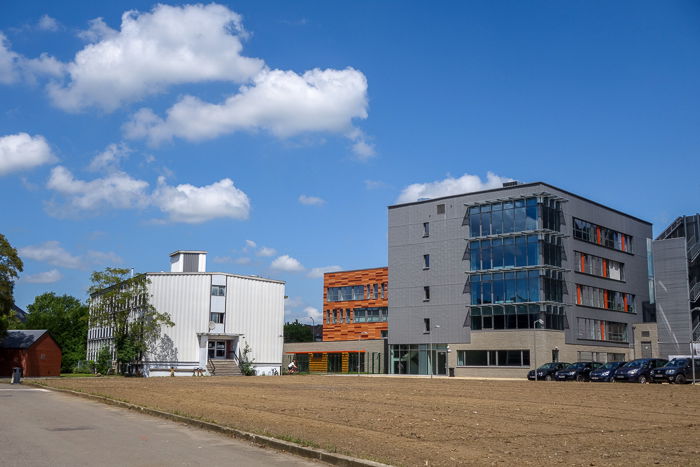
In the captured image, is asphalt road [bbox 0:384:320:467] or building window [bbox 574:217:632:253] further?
building window [bbox 574:217:632:253]

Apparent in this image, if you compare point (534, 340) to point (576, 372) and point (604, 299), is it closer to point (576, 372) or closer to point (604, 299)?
point (576, 372)

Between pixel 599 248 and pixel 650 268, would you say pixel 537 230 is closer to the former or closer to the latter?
pixel 599 248

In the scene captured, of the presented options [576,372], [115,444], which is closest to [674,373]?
[576,372]

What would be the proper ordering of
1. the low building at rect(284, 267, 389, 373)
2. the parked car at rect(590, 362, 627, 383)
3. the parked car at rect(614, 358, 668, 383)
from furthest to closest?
the low building at rect(284, 267, 389, 373) < the parked car at rect(590, 362, 627, 383) < the parked car at rect(614, 358, 668, 383)

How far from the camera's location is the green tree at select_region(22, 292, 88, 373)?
306ft

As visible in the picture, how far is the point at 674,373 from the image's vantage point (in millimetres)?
42875

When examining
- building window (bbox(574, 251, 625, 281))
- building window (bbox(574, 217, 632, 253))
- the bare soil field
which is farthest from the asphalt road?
building window (bbox(574, 217, 632, 253))

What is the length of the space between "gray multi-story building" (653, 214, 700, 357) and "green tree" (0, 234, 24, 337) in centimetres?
5974

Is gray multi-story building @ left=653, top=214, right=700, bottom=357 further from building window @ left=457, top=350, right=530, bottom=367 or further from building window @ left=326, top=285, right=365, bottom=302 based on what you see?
building window @ left=326, top=285, right=365, bottom=302

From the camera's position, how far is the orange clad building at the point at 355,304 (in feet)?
300

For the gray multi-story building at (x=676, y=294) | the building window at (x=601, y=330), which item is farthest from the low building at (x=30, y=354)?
the gray multi-story building at (x=676, y=294)

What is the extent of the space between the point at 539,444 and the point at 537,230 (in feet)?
164

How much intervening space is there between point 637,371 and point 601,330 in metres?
24.8

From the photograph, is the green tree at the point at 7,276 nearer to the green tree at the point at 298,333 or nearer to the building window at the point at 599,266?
the building window at the point at 599,266
